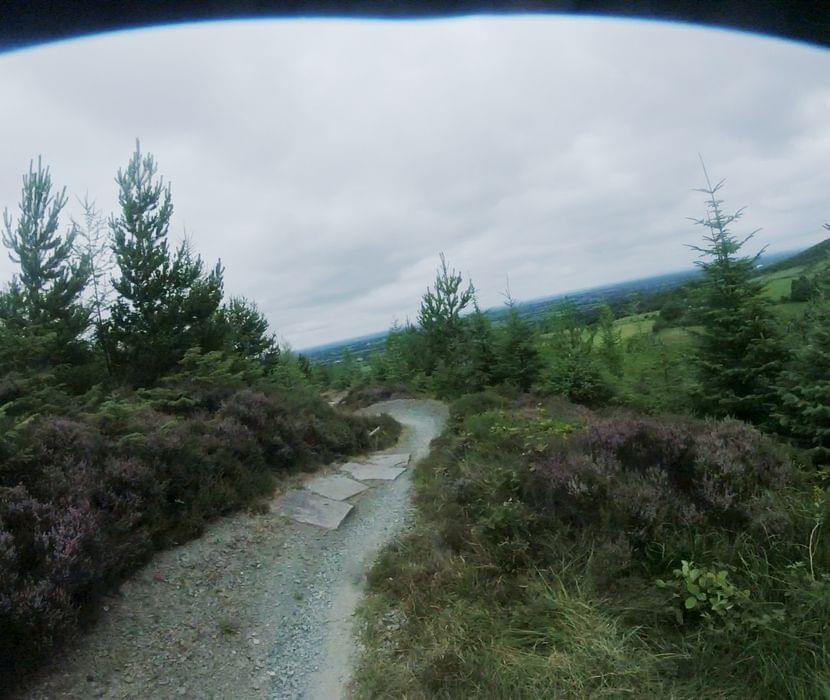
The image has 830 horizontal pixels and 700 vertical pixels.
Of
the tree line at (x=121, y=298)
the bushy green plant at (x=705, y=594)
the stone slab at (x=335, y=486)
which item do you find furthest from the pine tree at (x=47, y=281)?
the bushy green plant at (x=705, y=594)

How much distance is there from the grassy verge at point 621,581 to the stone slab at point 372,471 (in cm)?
375

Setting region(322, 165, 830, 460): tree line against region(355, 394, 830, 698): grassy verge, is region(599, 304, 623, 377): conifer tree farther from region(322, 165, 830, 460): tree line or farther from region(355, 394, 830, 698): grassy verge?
region(355, 394, 830, 698): grassy verge

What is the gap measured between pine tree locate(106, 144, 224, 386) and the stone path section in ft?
23.6

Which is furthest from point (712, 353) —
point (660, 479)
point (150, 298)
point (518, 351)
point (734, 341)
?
point (150, 298)

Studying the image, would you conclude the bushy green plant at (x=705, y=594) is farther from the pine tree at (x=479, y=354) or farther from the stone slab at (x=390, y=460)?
the pine tree at (x=479, y=354)

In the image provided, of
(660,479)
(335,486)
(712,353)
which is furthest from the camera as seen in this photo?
(335,486)

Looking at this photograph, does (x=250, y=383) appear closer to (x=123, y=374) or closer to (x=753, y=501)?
(x=123, y=374)

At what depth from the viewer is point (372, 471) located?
30.4 ft

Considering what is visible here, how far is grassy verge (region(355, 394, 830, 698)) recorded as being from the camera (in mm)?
2682

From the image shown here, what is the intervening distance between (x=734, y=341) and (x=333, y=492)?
654 centimetres

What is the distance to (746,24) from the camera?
3.50 metres

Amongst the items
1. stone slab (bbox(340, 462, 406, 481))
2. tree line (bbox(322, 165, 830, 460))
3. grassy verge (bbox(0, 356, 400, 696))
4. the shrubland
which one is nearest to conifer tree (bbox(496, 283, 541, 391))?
tree line (bbox(322, 165, 830, 460))

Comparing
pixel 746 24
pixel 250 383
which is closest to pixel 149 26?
pixel 746 24

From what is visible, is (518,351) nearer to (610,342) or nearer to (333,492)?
(610,342)
